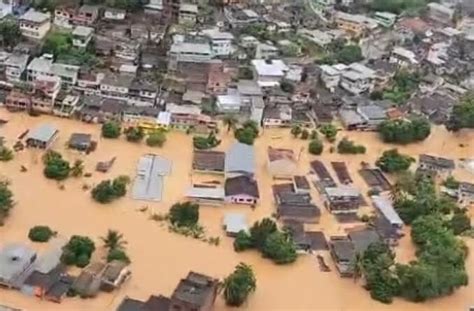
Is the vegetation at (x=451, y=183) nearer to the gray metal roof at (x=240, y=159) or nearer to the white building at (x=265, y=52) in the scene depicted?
the gray metal roof at (x=240, y=159)

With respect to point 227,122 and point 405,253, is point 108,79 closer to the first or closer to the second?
point 227,122

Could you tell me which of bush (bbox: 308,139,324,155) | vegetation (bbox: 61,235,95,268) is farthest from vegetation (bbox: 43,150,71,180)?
bush (bbox: 308,139,324,155)

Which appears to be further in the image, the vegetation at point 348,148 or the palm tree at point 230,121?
the palm tree at point 230,121

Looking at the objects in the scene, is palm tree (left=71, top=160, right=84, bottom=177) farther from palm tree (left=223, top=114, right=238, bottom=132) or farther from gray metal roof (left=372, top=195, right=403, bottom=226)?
gray metal roof (left=372, top=195, right=403, bottom=226)

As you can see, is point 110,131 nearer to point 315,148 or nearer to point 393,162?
point 315,148

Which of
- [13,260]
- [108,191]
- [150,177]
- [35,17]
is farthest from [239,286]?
[35,17]

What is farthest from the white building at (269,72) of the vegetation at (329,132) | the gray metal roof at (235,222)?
the gray metal roof at (235,222)

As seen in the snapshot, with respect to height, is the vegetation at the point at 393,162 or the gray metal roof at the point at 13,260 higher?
the gray metal roof at the point at 13,260
